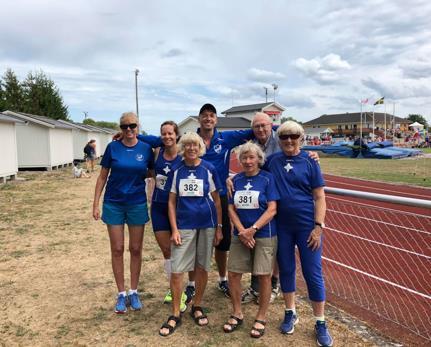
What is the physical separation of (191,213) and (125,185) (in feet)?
2.66

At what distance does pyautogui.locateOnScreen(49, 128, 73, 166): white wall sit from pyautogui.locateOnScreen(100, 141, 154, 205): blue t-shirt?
19.9 m

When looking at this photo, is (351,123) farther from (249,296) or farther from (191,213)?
(191,213)

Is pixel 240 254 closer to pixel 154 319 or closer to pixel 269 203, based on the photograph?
pixel 269 203

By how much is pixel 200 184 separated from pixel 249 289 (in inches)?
63.1

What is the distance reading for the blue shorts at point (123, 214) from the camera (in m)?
3.97

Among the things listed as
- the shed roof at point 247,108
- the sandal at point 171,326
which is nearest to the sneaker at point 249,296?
the sandal at point 171,326

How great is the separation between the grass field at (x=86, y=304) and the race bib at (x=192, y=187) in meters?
1.33

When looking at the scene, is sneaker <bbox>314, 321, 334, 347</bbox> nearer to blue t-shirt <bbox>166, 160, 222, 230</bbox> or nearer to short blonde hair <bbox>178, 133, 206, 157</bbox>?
blue t-shirt <bbox>166, 160, 222, 230</bbox>

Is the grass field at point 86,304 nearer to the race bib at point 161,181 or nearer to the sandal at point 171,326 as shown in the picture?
the sandal at point 171,326

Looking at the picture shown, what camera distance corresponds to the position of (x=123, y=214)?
403cm

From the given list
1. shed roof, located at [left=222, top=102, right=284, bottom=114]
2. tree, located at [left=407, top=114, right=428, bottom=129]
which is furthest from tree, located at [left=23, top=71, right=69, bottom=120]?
tree, located at [left=407, top=114, right=428, bottom=129]

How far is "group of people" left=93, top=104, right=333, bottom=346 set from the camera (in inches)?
135

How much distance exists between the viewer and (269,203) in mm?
3424

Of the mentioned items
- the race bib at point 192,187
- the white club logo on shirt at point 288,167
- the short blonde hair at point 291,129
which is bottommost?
the race bib at point 192,187
